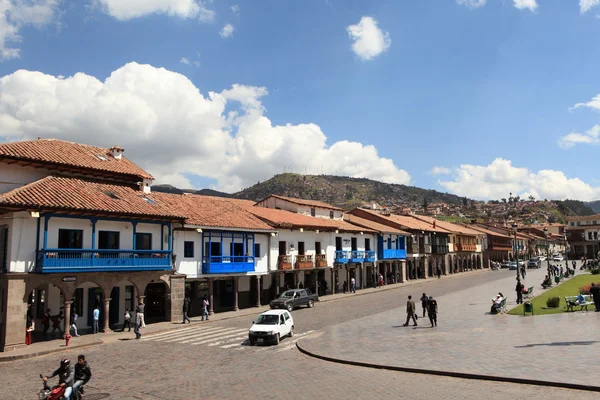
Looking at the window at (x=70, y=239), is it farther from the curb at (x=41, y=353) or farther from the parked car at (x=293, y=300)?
the parked car at (x=293, y=300)

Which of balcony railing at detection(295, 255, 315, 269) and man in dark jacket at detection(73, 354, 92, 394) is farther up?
balcony railing at detection(295, 255, 315, 269)

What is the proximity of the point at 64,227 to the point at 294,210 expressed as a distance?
27.4 m

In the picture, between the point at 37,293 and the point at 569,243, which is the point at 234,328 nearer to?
the point at 37,293

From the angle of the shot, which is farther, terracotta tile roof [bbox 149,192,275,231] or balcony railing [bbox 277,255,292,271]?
balcony railing [bbox 277,255,292,271]

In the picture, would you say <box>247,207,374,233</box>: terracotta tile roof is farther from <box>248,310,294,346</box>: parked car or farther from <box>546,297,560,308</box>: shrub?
<box>546,297,560,308</box>: shrub

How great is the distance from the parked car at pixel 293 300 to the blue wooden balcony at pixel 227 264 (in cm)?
327

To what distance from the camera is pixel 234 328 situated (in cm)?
2589

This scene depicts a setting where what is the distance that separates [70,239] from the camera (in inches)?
940

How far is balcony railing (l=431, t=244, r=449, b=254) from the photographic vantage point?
69.6 m

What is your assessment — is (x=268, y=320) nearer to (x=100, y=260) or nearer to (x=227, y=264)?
(x=100, y=260)

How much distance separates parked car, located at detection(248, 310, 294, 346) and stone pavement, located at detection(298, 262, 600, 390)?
4.40ft

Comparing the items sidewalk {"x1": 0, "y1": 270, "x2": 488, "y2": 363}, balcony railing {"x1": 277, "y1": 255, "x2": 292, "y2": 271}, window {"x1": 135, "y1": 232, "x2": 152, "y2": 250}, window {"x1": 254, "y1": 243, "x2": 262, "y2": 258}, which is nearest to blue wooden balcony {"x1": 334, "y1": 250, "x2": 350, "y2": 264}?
balcony railing {"x1": 277, "y1": 255, "x2": 292, "y2": 271}

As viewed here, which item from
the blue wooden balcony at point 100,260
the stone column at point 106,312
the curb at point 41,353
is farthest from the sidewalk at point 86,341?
the blue wooden balcony at point 100,260

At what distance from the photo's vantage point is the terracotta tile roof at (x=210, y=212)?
1238 inches
